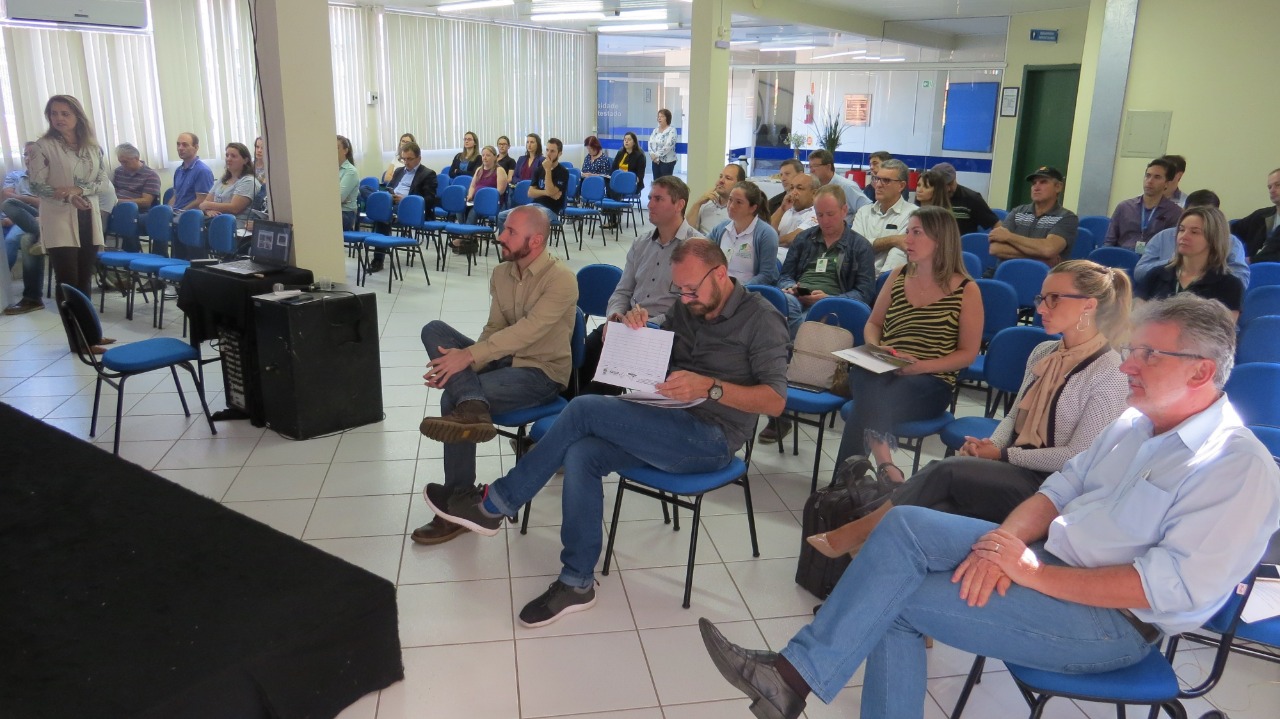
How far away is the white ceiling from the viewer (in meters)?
10.4

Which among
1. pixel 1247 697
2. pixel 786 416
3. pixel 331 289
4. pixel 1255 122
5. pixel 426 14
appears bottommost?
pixel 1247 697

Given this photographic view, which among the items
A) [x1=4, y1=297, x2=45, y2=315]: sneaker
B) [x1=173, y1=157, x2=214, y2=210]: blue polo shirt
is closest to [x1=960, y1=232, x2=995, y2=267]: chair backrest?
[x1=173, y1=157, x2=214, y2=210]: blue polo shirt

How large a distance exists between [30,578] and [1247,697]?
342 centimetres

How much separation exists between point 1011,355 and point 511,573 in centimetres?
215

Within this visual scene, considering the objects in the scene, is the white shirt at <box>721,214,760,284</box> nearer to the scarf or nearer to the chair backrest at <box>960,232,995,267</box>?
the chair backrest at <box>960,232,995,267</box>

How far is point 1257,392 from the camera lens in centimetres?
278

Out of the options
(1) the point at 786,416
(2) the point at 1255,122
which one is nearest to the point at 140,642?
(1) the point at 786,416

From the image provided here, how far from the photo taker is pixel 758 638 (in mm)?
2719

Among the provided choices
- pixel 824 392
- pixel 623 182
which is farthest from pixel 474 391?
pixel 623 182

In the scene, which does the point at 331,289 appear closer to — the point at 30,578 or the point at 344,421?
the point at 344,421

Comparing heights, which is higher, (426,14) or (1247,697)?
(426,14)

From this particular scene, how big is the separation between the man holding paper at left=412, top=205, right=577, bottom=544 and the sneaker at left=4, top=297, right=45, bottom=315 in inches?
215

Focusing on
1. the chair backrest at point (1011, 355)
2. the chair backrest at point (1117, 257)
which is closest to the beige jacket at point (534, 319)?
the chair backrest at point (1011, 355)

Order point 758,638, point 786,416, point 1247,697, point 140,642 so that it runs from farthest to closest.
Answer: point 786,416 < point 758,638 < point 1247,697 < point 140,642
